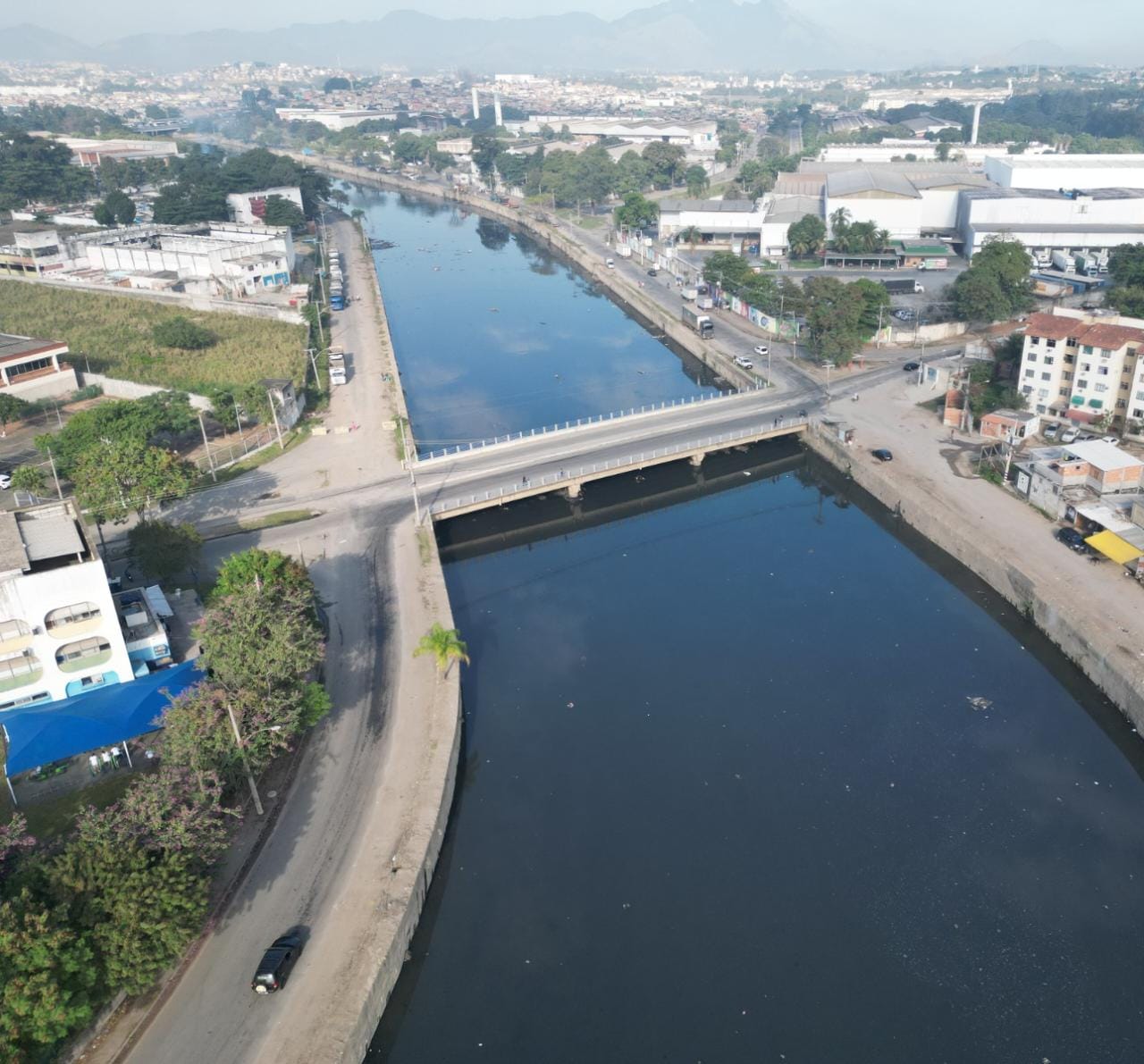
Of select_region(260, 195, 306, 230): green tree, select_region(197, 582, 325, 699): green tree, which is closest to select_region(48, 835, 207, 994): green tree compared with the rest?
select_region(197, 582, 325, 699): green tree

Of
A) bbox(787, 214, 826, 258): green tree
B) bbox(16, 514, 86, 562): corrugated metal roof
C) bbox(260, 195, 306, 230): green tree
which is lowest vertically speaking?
bbox(16, 514, 86, 562): corrugated metal roof

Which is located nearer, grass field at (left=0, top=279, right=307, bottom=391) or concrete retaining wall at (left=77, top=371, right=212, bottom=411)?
concrete retaining wall at (left=77, top=371, right=212, bottom=411)

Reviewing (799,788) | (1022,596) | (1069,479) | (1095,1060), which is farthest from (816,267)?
(1095,1060)

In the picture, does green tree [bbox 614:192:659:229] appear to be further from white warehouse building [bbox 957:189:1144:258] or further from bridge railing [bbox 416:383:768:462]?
bridge railing [bbox 416:383:768:462]

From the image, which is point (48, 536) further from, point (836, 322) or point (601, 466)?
point (836, 322)

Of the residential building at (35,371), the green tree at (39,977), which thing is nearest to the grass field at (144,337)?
the residential building at (35,371)

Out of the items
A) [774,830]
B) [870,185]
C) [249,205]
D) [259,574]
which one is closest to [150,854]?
[259,574]
